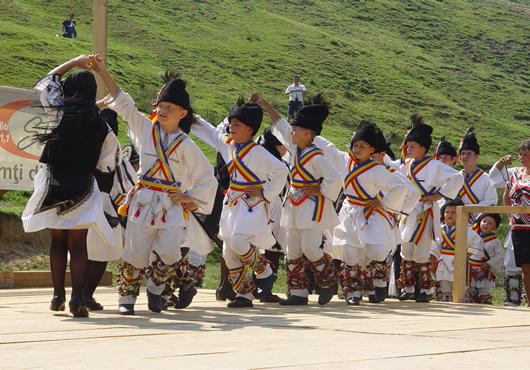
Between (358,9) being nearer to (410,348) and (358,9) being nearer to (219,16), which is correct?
(219,16)

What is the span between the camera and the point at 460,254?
7.00m

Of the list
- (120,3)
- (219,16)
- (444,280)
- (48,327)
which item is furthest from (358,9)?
(48,327)

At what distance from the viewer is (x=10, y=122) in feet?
28.7

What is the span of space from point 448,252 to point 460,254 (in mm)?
1564

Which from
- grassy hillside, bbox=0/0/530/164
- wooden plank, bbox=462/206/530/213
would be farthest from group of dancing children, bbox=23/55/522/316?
grassy hillside, bbox=0/0/530/164

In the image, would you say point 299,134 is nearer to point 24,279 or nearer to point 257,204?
point 257,204

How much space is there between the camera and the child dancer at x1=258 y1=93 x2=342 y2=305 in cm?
640

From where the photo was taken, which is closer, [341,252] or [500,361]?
[500,361]

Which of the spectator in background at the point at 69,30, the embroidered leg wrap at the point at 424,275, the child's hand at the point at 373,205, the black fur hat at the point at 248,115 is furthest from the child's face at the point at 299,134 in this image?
the spectator in background at the point at 69,30

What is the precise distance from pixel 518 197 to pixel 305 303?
8.67 ft

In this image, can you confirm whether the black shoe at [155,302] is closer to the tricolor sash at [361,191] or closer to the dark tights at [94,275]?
the dark tights at [94,275]

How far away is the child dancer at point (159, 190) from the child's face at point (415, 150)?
10.0 feet

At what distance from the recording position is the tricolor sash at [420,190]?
7.58 metres

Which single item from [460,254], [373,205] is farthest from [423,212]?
[373,205]
